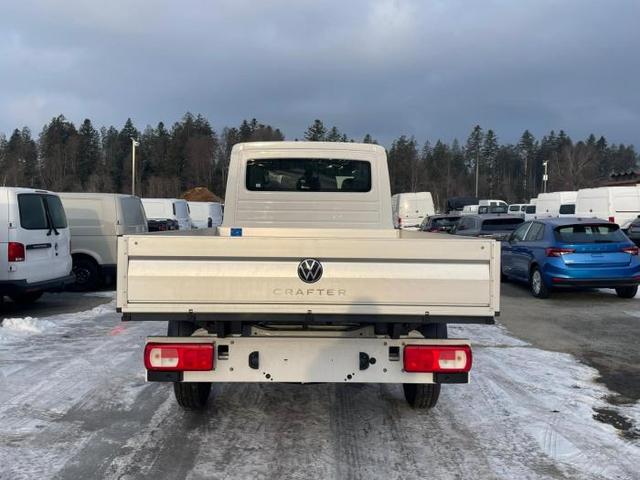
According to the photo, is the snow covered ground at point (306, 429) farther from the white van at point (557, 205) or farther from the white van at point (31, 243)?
the white van at point (557, 205)

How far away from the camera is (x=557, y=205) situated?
34.8 metres

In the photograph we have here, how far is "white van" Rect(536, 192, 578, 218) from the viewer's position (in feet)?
109

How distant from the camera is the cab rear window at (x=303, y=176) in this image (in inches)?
265

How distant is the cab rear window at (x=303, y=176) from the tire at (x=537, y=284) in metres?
6.45

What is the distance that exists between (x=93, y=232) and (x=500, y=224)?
11939mm

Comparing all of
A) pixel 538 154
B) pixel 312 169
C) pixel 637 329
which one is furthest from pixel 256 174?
pixel 538 154

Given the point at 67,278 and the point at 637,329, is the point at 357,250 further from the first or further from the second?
the point at 67,278

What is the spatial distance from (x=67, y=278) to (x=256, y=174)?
17.9 feet

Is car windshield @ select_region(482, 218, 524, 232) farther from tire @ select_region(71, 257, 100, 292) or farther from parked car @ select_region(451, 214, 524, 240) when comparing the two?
tire @ select_region(71, 257, 100, 292)

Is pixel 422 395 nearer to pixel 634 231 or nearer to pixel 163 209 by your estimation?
pixel 634 231

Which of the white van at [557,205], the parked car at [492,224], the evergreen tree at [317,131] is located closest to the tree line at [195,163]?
the evergreen tree at [317,131]

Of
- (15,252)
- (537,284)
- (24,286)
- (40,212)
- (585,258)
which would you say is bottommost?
(537,284)

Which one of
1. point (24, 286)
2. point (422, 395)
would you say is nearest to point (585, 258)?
point (422, 395)

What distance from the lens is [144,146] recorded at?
9475 cm
